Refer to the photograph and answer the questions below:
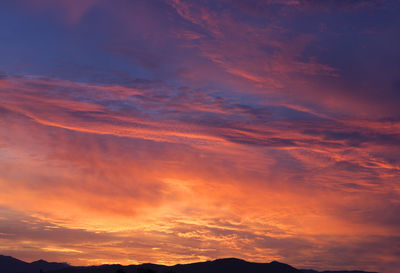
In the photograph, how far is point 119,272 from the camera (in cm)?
9256

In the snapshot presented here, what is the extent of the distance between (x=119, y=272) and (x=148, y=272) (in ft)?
25.5

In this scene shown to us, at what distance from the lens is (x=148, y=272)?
321 feet
